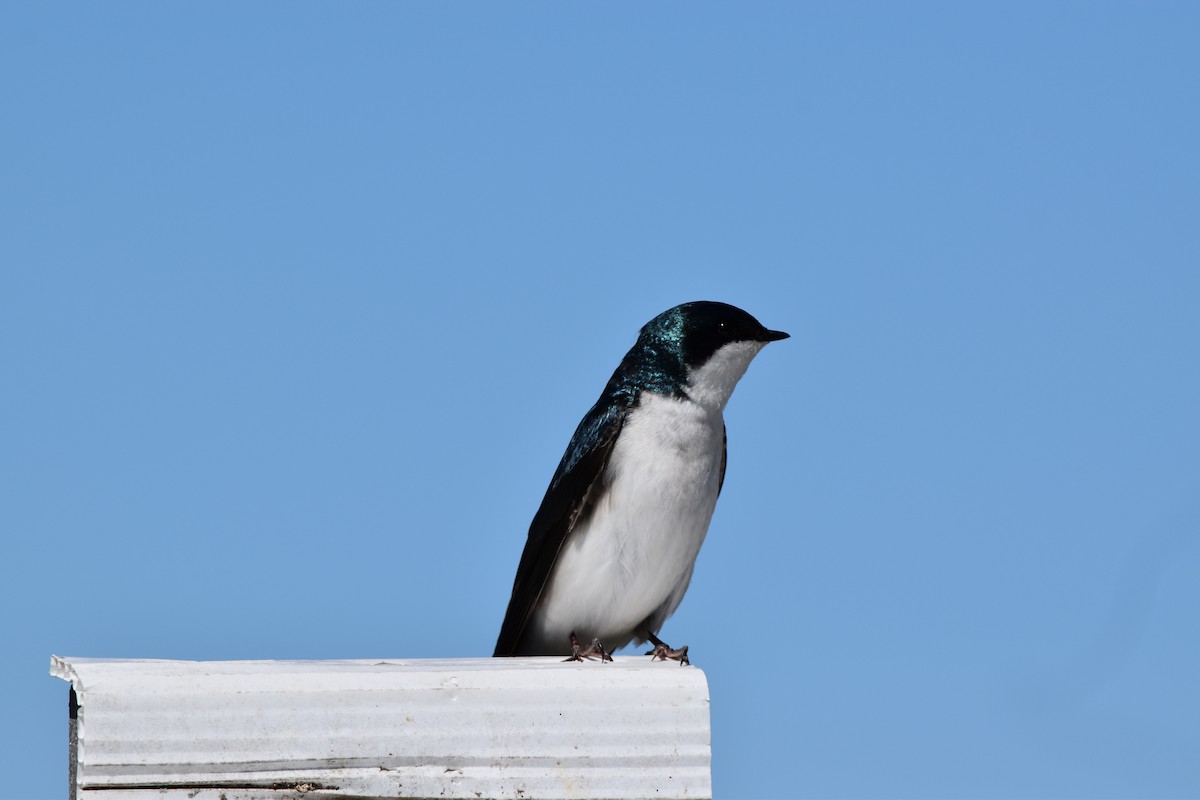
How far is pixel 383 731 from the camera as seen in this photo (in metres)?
3.82

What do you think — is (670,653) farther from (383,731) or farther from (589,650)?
(383,731)

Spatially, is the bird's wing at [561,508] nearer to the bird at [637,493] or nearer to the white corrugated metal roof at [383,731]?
the bird at [637,493]

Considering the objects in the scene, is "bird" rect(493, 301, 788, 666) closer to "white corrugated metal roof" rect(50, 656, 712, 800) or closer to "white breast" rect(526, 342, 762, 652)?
"white breast" rect(526, 342, 762, 652)

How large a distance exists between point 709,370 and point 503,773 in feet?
9.06

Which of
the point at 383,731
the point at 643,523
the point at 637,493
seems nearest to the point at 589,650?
the point at 643,523

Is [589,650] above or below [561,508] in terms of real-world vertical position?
below

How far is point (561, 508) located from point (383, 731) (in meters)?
2.43

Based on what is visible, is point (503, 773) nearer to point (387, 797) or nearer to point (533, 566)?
point (387, 797)

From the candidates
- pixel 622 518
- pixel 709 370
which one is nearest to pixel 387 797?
pixel 622 518

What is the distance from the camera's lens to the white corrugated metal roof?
3.66 m

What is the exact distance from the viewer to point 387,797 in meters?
3.80

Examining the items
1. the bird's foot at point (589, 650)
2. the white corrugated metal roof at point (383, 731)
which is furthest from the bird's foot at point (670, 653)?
the white corrugated metal roof at point (383, 731)

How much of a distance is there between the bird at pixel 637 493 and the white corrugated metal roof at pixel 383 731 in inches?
80.1

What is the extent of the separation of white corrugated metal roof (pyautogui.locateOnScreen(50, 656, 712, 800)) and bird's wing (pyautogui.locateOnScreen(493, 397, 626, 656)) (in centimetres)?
215
